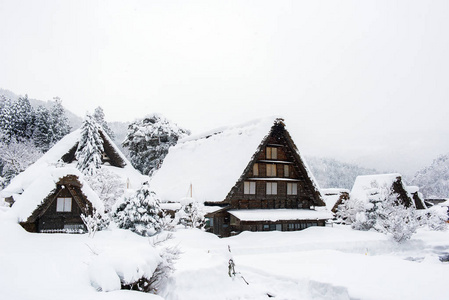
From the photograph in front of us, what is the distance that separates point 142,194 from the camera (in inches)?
793

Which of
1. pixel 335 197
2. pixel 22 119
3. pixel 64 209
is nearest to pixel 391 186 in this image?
pixel 335 197

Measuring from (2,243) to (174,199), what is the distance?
18622 millimetres

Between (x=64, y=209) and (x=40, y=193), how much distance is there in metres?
1.71

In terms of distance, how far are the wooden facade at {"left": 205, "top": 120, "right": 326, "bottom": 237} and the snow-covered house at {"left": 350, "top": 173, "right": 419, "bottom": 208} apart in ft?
17.9

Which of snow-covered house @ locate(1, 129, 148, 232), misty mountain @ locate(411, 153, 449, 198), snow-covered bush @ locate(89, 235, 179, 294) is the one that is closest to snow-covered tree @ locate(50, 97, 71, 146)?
snow-covered house @ locate(1, 129, 148, 232)

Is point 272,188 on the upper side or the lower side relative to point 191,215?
upper

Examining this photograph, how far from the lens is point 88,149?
32.6 meters

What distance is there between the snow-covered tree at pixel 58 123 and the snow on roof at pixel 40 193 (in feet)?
125

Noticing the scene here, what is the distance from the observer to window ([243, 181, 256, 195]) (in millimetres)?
25781

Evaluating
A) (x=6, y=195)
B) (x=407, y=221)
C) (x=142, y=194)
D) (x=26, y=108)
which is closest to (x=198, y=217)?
(x=142, y=194)

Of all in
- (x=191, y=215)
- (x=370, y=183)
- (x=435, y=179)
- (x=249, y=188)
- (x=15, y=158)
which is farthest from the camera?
(x=435, y=179)

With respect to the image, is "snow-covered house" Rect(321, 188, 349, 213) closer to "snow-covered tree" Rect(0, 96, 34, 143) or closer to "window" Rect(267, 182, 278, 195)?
"window" Rect(267, 182, 278, 195)

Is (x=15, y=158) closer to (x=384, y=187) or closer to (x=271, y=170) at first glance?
(x=271, y=170)

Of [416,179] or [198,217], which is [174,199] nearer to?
[198,217]
